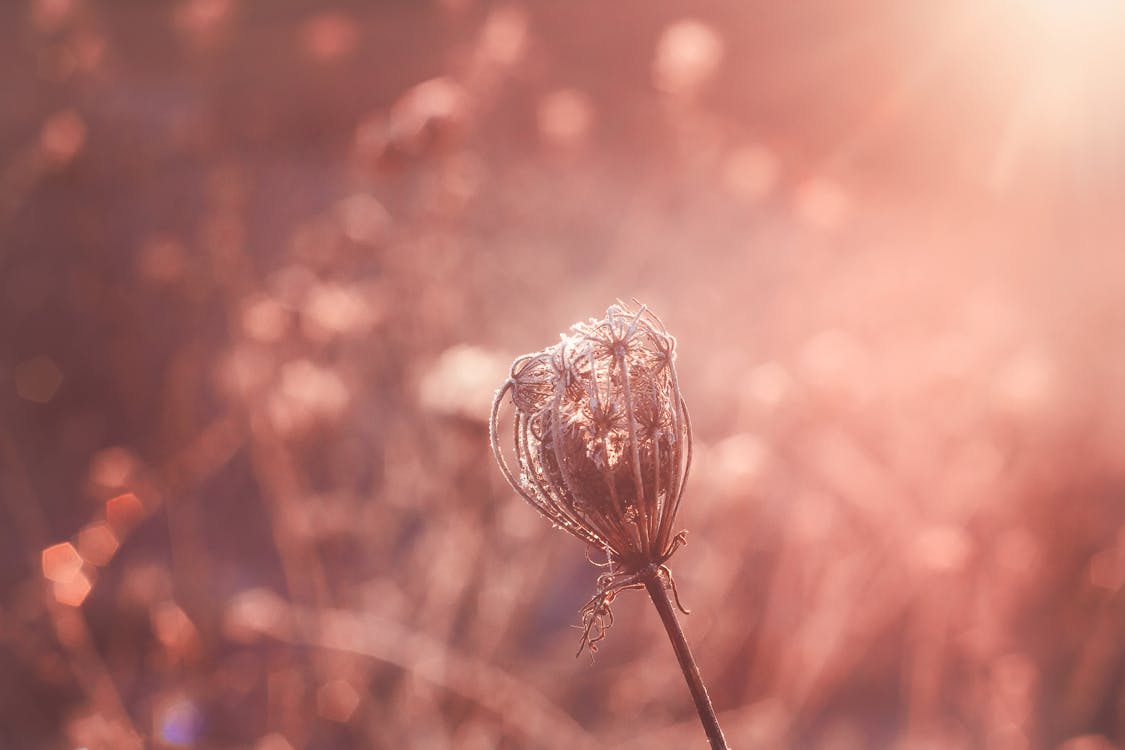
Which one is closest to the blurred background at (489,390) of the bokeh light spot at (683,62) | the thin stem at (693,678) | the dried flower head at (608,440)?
the bokeh light spot at (683,62)

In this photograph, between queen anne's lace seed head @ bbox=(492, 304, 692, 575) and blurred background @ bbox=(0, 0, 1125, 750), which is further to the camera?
blurred background @ bbox=(0, 0, 1125, 750)

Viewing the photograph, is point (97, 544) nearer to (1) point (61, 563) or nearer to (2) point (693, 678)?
(1) point (61, 563)

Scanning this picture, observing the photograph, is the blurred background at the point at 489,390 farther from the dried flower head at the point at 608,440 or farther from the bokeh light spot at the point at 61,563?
the dried flower head at the point at 608,440

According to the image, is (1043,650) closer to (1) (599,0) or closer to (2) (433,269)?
(2) (433,269)

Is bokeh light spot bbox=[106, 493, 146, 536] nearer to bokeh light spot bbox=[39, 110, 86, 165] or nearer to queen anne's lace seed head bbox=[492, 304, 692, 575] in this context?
bokeh light spot bbox=[39, 110, 86, 165]

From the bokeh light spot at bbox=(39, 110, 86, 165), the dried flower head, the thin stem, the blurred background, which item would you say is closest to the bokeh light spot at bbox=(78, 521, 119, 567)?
the blurred background

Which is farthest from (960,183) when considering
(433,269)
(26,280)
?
(26,280)

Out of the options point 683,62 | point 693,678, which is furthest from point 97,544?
point 693,678

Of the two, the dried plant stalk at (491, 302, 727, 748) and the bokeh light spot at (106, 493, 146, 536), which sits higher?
the bokeh light spot at (106, 493, 146, 536)
